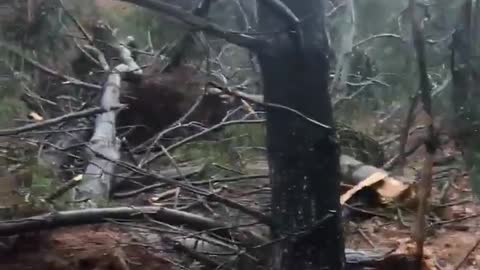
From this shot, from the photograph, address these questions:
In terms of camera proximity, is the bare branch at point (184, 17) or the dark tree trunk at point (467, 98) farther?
the dark tree trunk at point (467, 98)

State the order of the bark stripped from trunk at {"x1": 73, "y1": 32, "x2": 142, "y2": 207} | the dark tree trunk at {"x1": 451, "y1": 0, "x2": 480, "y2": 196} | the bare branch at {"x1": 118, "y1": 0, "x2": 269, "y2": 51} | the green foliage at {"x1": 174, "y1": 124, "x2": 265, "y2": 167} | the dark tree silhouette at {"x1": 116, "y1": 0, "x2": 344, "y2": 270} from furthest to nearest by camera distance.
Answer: the green foliage at {"x1": 174, "y1": 124, "x2": 265, "y2": 167} < the bark stripped from trunk at {"x1": 73, "y1": 32, "x2": 142, "y2": 207} < the dark tree silhouette at {"x1": 116, "y1": 0, "x2": 344, "y2": 270} < the dark tree trunk at {"x1": 451, "y1": 0, "x2": 480, "y2": 196} < the bare branch at {"x1": 118, "y1": 0, "x2": 269, "y2": 51}

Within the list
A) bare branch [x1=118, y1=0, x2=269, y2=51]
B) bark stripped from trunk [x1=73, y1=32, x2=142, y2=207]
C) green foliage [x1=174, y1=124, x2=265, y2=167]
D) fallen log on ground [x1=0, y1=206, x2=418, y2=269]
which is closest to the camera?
bare branch [x1=118, y1=0, x2=269, y2=51]

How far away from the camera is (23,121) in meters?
3.43

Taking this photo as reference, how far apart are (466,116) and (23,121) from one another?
6.34 ft

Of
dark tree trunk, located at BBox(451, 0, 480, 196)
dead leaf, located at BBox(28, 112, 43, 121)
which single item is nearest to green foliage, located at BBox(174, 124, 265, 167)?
dead leaf, located at BBox(28, 112, 43, 121)

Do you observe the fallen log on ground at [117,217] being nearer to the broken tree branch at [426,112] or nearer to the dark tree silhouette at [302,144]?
the dark tree silhouette at [302,144]

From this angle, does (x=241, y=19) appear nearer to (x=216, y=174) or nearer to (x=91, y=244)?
(x=216, y=174)

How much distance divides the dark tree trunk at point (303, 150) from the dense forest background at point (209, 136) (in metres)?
0.03

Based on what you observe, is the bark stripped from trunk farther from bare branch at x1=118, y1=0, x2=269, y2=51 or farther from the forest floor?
bare branch at x1=118, y1=0, x2=269, y2=51

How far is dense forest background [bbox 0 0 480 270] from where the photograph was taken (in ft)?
8.43

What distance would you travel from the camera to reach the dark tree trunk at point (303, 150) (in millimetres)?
2430

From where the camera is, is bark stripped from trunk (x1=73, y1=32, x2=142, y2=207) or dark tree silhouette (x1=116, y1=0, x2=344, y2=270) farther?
bark stripped from trunk (x1=73, y1=32, x2=142, y2=207)

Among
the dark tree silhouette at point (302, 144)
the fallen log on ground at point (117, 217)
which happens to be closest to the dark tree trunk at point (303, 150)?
the dark tree silhouette at point (302, 144)

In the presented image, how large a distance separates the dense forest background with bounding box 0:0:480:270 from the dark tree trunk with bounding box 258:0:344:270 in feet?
0.09
